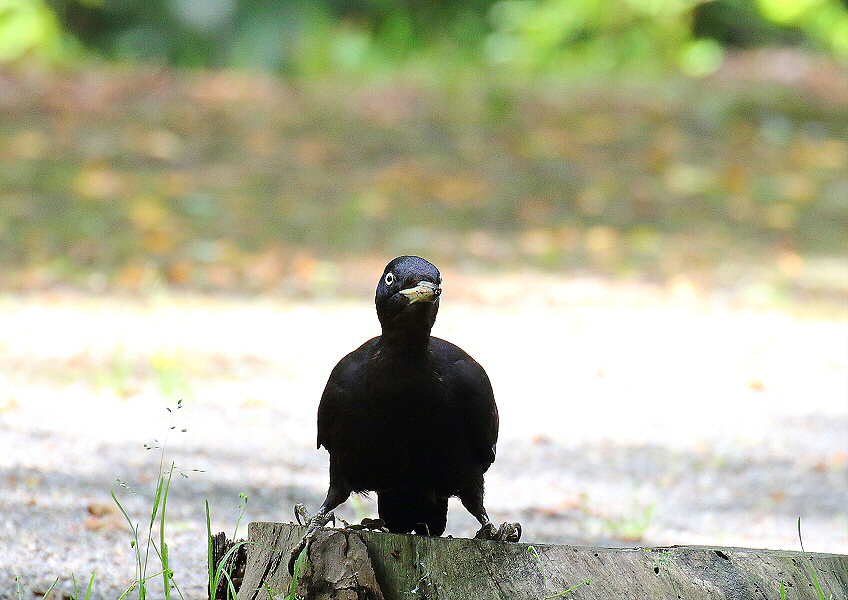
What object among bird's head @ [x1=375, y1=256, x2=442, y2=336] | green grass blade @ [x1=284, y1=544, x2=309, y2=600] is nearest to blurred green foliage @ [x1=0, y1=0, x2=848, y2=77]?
bird's head @ [x1=375, y1=256, x2=442, y2=336]

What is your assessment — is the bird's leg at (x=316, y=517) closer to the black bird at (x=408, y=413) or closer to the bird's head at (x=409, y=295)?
the black bird at (x=408, y=413)

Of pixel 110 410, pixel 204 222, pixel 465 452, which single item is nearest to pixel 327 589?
pixel 465 452

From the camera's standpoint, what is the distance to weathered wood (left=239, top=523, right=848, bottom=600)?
2.56m

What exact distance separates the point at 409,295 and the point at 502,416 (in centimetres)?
319

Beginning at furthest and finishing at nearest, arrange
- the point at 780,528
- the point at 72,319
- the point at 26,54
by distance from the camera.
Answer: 1. the point at 26,54
2. the point at 72,319
3. the point at 780,528

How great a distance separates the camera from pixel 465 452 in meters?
2.85

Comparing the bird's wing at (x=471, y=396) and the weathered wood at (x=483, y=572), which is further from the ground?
the bird's wing at (x=471, y=396)

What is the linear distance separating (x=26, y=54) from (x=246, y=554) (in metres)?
11.7

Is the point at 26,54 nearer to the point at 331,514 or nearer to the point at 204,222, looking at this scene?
the point at 204,222

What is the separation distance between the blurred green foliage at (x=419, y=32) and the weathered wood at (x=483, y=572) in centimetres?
1109

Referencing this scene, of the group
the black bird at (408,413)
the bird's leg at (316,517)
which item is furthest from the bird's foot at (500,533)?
the bird's leg at (316,517)

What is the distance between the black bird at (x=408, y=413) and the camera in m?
2.74

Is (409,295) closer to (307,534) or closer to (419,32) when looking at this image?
(307,534)

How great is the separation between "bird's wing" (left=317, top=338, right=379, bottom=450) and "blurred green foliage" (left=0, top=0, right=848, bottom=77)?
1068 centimetres
